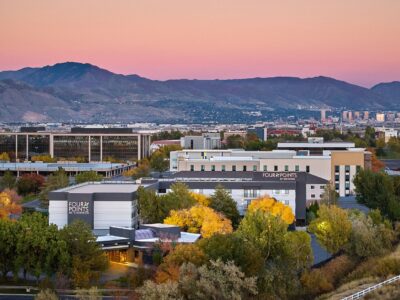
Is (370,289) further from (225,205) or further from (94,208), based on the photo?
(94,208)

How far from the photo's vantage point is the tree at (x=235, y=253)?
95.5 ft

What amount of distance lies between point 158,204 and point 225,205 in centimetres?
370

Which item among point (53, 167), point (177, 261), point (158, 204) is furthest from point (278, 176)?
point (53, 167)

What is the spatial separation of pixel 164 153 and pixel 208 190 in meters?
41.0

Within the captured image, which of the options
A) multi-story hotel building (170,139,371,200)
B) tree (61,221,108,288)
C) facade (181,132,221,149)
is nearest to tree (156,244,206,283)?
tree (61,221,108,288)

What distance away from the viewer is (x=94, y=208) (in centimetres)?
3953

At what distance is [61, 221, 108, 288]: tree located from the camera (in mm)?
30344

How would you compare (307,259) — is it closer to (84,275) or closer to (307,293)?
(307,293)

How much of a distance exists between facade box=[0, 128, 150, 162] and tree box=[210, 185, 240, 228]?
52.7 m

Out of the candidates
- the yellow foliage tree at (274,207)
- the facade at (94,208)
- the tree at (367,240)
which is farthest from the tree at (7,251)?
the tree at (367,240)

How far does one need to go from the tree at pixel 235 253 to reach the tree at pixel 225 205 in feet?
37.8

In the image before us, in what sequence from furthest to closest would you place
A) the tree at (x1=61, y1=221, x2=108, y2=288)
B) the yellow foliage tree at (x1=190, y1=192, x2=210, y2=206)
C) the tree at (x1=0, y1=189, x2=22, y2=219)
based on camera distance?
the tree at (x1=0, y1=189, x2=22, y2=219)
the yellow foliage tree at (x1=190, y1=192, x2=210, y2=206)
the tree at (x1=61, y1=221, x2=108, y2=288)

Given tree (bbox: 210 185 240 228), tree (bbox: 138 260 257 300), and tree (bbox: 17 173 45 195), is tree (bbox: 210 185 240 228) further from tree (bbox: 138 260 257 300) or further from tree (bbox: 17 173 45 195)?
tree (bbox: 17 173 45 195)

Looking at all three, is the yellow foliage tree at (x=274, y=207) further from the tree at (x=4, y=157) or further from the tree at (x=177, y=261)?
the tree at (x=4, y=157)
